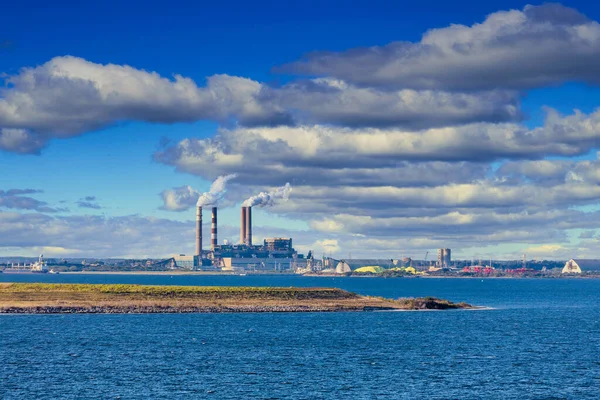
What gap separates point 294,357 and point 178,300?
242 ft

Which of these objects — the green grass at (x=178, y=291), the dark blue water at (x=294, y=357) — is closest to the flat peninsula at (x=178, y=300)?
the green grass at (x=178, y=291)

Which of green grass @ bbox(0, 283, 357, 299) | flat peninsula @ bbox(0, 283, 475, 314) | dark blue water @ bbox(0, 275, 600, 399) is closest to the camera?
dark blue water @ bbox(0, 275, 600, 399)

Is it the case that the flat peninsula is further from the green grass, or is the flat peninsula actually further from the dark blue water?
the dark blue water

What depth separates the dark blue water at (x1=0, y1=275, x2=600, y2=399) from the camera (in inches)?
2921

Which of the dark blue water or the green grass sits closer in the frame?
the dark blue water

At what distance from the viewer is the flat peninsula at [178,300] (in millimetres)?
154500

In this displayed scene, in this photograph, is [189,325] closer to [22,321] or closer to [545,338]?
[22,321]

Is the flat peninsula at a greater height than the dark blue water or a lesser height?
greater

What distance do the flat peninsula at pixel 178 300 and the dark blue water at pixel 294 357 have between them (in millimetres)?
6929

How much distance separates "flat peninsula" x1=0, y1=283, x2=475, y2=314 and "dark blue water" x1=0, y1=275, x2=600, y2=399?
6929 millimetres

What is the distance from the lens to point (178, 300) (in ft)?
548

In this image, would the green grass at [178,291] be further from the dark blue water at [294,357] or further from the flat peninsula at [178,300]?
the dark blue water at [294,357]

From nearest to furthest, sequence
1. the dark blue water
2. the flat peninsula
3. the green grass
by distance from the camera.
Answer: the dark blue water → the flat peninsula → the green grass

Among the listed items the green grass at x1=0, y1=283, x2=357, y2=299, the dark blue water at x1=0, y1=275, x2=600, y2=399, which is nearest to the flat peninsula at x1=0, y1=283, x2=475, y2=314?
the green grass at x1=0, y1=283, x2=357, y2=299
